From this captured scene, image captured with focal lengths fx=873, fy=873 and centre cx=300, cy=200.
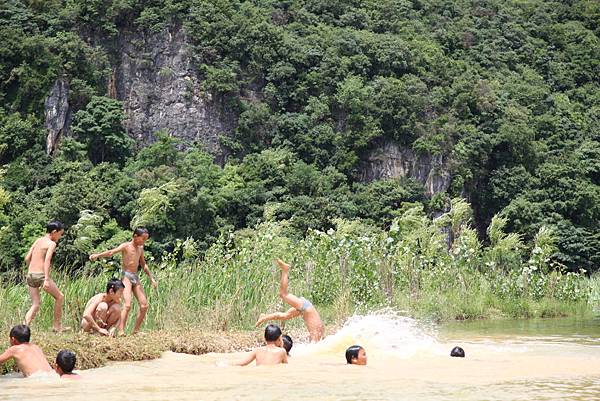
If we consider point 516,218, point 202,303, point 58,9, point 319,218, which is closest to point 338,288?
point 202,303

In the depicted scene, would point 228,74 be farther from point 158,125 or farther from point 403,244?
point 403,244

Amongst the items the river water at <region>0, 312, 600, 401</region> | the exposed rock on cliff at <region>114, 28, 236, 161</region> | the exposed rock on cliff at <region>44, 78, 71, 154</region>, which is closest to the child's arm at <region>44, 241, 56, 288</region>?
the river water at <region>0, 312, 600, 401</region>

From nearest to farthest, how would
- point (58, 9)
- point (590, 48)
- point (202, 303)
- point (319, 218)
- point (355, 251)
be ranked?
point (202, 303) → point (355, 251) → point (319, 218) → point (58, 9) → point (590, 48)

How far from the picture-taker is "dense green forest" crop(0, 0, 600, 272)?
52.0 m

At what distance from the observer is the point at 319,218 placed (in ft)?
176

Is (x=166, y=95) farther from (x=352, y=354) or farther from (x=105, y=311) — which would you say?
(x=352, y=354)

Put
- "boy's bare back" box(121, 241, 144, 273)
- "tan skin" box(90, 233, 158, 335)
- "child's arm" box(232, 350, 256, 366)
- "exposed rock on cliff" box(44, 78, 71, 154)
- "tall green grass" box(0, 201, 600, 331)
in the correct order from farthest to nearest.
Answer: "exposed rock on cliff" box(44, 78, 71, 154) < "tall green grass" box(0, 201, 600, 331) < "boy's bare back" box(121, 241, 144, 273) < "tan skin" box(90, 233, 158, 335) < "child's arm" box(232, 350, 256, 366)

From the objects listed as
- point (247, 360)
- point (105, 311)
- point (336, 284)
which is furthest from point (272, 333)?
point (336, 284)

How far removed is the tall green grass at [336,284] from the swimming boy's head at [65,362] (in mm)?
2037

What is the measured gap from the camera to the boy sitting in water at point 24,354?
328 inches

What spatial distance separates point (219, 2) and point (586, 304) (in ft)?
163

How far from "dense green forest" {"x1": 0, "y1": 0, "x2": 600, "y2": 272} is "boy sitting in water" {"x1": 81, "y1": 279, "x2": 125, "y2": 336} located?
35242mm

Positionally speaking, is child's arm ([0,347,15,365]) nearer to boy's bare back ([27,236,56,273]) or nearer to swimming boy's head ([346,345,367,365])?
boy's bare back ([27,236,56,273])

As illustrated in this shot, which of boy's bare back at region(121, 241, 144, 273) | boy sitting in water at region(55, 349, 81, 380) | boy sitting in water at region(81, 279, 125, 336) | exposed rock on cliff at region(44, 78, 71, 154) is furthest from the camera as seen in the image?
exposed rock on cliff at region(44, 78, 71, 154)
